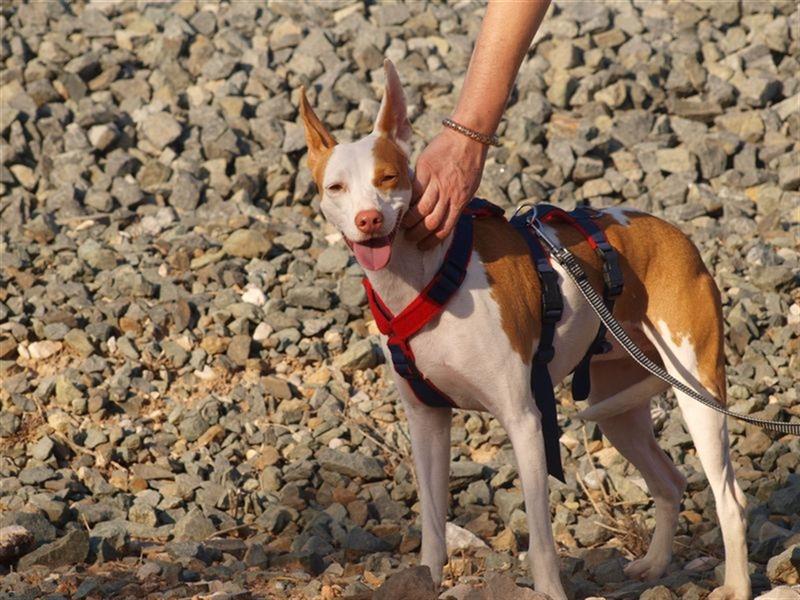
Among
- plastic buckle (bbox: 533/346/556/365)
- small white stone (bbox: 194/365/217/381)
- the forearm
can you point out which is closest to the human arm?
the forearm

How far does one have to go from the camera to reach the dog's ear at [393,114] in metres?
4.64

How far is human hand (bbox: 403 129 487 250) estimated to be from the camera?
4633mm

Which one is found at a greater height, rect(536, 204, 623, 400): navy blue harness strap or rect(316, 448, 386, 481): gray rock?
rect(536, 204, 623, 400): navy blue harness strap

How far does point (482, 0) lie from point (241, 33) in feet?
7.19

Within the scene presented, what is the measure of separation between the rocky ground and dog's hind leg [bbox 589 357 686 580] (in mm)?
199

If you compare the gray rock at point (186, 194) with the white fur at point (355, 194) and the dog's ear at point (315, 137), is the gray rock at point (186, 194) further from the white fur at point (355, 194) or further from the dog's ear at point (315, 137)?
the white fur at point (355, 194)

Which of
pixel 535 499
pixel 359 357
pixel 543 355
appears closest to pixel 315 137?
pixel 543 355

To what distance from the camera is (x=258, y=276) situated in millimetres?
8406

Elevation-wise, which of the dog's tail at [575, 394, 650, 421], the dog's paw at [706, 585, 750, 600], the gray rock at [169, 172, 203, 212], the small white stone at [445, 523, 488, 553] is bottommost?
the dog's paw at [706, 585, 750, 600]

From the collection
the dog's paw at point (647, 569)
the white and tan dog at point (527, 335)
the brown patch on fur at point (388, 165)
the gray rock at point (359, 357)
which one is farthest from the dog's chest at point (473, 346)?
the gray rock at point (359, 357)

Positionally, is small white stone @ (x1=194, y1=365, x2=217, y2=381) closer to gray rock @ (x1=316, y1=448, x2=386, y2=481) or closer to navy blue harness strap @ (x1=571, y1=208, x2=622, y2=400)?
gray rock @ (x1=316, y1=448, x2=386, y2=481)

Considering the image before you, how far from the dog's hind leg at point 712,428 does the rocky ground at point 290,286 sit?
0.59 ft

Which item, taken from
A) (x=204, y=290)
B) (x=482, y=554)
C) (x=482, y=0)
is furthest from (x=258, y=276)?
(x=482, y=0)

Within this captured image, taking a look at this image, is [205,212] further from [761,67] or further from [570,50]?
[761,67]
